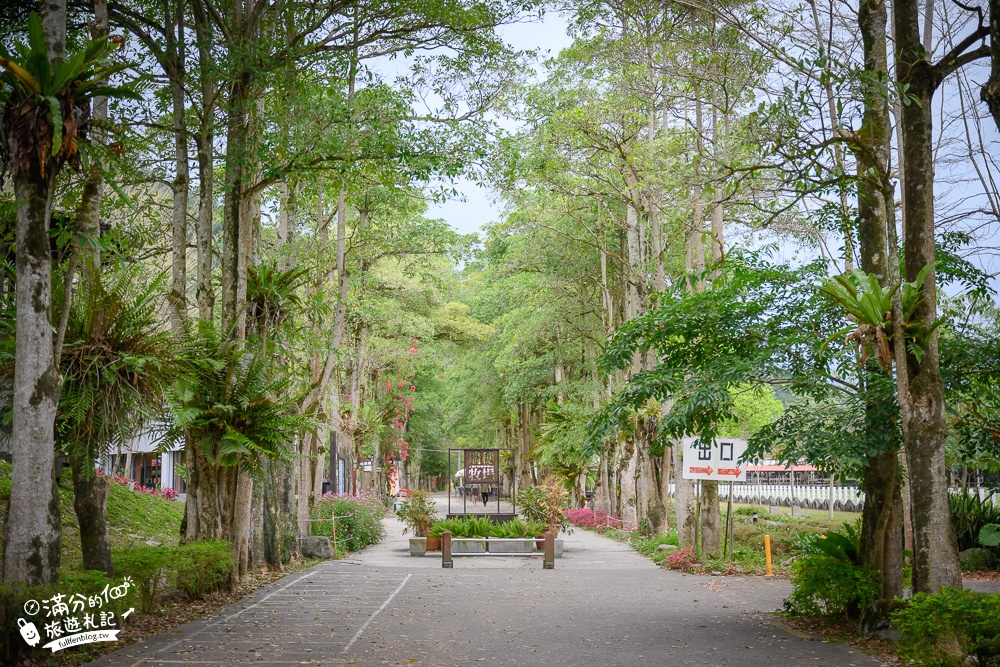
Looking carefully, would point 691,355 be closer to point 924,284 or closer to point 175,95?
point 924,284

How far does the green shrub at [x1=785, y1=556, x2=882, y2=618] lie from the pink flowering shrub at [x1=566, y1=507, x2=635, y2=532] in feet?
60.8

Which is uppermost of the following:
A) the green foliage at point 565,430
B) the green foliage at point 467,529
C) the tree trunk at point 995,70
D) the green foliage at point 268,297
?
the tree trunk at point 995,70

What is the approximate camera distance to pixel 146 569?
33.8 ft

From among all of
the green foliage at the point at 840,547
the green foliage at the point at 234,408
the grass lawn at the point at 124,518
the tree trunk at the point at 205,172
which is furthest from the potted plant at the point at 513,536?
the green foliage at the point at 840,547

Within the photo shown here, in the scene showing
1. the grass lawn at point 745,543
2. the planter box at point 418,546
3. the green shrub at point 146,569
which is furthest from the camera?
the planter box at point 418,546

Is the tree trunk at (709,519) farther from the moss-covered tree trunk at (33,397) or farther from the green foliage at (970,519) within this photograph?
the moss-covered tree trunk at (33,397)

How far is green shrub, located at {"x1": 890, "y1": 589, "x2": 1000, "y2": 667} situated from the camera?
6855 millimetres

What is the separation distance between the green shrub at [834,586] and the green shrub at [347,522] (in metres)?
12.9

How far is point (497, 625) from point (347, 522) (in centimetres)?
1342

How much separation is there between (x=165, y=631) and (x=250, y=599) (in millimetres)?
3216

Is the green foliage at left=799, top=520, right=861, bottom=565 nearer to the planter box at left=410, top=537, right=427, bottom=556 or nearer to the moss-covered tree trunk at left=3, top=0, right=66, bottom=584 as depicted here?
the moss-covered tree trunk at left=3, top=0, right=66, bottom=584

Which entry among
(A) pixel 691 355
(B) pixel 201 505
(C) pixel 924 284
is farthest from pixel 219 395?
(C) pixel 924 284

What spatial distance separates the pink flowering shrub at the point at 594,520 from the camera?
31.1 m

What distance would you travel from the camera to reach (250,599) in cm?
1313
